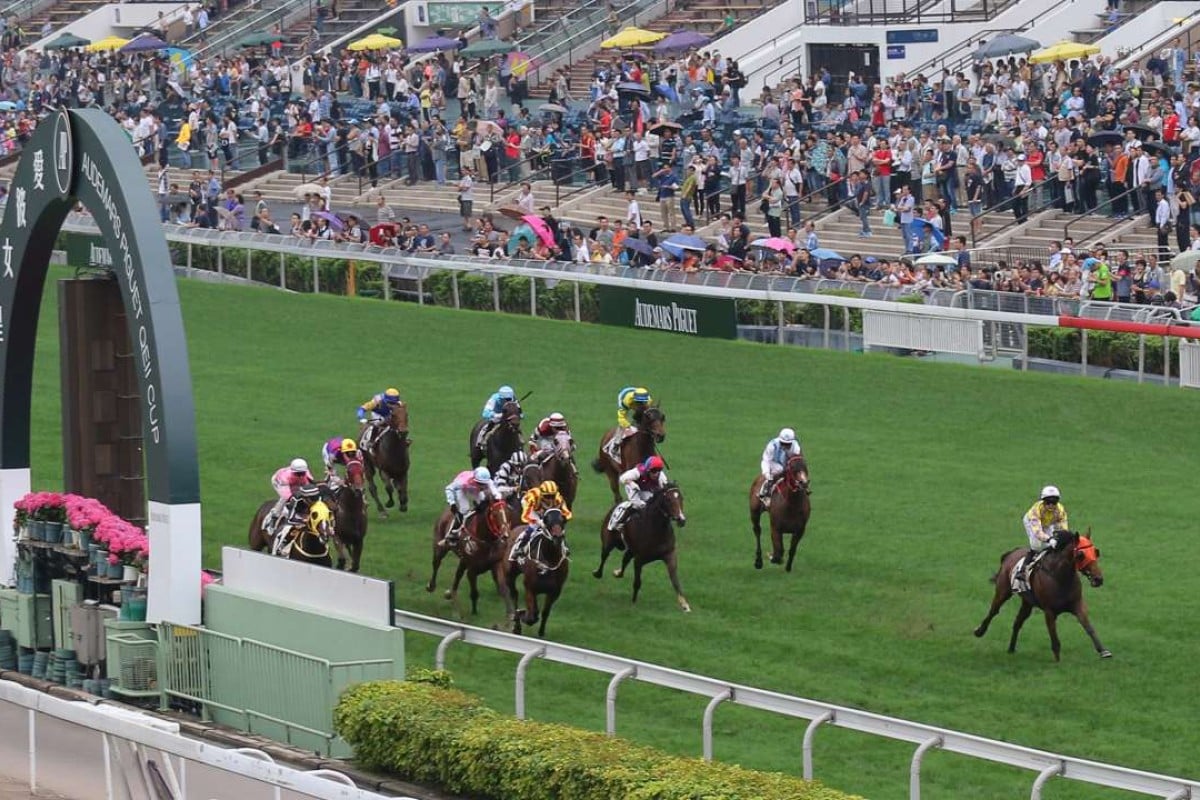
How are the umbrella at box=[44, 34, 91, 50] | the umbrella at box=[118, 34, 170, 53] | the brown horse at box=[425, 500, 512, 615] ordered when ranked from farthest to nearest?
1. the umbrella at box=[44, 34, 91, 50]
2. the umbrella at box=[118, 34, 170, 53]
3. the brown horse at box=[425, 500, 512, 615]

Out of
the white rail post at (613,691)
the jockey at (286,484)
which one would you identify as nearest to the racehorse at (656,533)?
the jockey at (286,484)

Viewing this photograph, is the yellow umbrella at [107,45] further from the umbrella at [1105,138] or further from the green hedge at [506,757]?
Answer: the green hedge at [506,757]

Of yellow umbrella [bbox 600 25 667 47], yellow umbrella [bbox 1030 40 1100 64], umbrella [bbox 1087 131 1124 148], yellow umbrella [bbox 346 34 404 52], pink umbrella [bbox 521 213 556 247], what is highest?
yellow umbrella [bbox 346 34 404 52]

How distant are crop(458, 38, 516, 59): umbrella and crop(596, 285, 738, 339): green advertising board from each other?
53.4 feet

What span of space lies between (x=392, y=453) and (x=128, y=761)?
32.1ft

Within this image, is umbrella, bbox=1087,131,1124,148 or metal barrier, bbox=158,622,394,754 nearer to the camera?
metal barrier, bbox=158,622,394,754

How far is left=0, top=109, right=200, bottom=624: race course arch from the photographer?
15.5 meters

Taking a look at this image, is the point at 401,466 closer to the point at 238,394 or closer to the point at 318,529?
the point at 318,529

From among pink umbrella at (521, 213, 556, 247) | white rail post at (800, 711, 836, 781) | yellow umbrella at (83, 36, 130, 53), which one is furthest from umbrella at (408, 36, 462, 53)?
white rail post at (800, 711, 836, 781)

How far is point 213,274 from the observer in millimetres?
36344

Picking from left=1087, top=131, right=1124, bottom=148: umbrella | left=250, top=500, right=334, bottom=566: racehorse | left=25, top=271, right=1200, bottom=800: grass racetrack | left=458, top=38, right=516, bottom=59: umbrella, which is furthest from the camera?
left=458, top=38, right=516, bottom=59: umbrella

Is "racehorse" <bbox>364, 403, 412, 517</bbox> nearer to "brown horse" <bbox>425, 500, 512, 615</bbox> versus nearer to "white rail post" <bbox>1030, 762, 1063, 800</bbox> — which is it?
"brown horse" <bbox>425, 500, 512, 615</bbox>

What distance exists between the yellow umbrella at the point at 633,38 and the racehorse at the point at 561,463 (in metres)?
25.2

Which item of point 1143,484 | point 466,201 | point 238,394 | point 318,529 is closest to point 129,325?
point 318,529
